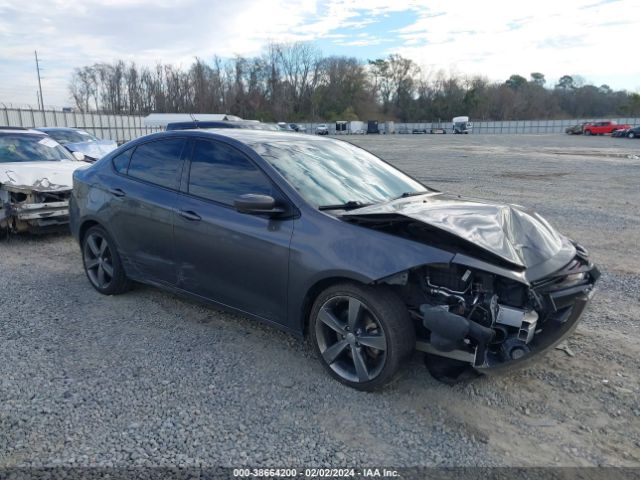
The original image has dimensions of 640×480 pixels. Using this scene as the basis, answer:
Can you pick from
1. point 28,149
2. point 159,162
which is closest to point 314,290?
point 159,162

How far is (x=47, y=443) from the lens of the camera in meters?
2.86

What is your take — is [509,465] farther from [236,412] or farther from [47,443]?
[47,443]

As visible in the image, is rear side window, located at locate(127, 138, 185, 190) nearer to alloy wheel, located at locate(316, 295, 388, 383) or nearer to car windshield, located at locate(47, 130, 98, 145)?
alloy wheel, located at locate(316, 295, 388, 383)

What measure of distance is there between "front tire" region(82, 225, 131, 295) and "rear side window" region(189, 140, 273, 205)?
54.9 inches

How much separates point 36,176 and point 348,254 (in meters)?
6.27

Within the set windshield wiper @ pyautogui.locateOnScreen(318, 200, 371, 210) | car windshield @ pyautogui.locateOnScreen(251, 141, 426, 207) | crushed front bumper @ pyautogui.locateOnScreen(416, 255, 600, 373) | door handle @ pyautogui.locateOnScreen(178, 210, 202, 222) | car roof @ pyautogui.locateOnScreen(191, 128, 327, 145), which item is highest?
car roof @ pyautogui.locateOnScreen(191, 128, 327, 145)

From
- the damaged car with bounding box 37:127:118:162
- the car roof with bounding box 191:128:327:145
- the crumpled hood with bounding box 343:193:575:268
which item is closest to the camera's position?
the crumpled hood with bounding box 343:193:575:268

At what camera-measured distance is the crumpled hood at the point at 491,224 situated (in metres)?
3.15

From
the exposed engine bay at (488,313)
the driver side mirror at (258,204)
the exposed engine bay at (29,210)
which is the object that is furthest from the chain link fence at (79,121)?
the exposed engine bay at (488,313)

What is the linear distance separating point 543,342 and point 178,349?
107 inches

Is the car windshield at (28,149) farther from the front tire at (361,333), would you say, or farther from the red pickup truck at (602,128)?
the red pickup truck at (602,128)

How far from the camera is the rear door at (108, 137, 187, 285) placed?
14.5 feet

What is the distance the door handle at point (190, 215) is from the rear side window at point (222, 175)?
0.16 meters

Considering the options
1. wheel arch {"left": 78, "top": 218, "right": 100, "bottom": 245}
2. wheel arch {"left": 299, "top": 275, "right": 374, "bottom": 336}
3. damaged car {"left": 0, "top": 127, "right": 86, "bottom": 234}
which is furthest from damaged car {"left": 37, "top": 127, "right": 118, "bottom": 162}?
wheel arch {"left": 299, "top": 275, "right": 374, "bottom": 336}
